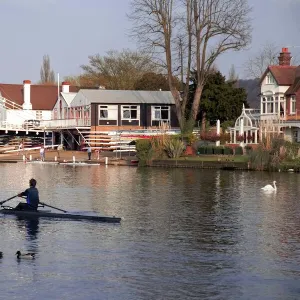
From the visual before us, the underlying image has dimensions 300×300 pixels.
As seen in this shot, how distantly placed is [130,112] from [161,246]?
194 ft

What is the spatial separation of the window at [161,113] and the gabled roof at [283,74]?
15897 mm

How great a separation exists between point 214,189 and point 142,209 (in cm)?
971

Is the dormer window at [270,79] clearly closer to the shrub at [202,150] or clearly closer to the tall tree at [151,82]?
the shrub at [202,150]

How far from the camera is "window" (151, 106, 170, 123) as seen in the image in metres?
84.9

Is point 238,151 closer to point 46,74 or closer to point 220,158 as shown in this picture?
point 220,158

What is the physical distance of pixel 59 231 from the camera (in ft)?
89.7

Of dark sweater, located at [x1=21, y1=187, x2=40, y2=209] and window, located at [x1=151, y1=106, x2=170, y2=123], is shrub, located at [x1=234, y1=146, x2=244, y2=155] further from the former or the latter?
dark sweater, located at [x1=21, y1=187, x2=40, y2=209]

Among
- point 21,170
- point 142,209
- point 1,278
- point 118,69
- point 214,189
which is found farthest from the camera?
point 118,69

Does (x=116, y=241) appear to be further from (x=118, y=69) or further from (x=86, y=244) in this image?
(x=118, y=69)

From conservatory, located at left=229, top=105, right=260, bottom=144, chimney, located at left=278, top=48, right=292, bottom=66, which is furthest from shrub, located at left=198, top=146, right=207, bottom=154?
chimney, located at left=278, top=48, right=292, bottom=66

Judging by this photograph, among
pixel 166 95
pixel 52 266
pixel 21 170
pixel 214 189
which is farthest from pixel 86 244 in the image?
pixel 166 95

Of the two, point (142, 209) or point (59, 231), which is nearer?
point (59, 231)

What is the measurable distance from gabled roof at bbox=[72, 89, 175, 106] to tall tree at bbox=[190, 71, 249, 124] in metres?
7.09

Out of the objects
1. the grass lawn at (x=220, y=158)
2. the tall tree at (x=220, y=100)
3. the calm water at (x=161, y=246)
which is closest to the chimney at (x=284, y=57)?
the tall tree at (x=220, y=100)
